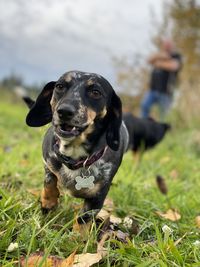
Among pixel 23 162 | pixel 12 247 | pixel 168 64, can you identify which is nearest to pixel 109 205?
pixel 12 247

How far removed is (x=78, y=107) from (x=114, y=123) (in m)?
0.48

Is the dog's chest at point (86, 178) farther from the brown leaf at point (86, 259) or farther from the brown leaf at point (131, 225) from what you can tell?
the brown leaf at point (86, 259)

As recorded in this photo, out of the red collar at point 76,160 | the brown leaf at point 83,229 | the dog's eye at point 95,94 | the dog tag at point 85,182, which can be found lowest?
the brown leaf at point 83,229

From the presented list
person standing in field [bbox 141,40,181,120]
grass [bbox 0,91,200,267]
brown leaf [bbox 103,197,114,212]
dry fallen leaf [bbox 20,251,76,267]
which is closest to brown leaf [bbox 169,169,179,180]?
grass [bbox 0,91,200,267]

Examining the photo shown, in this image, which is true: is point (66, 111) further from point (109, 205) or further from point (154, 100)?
point (154, 100)

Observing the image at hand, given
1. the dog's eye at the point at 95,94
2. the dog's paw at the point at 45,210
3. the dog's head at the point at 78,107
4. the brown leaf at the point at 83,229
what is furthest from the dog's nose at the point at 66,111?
the dog's paw at the point at 45,210

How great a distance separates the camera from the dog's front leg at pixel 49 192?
10.7 ft

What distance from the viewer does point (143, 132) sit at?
7.08 m

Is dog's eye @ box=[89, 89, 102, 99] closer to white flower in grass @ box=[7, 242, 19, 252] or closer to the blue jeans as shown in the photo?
white flower in grass @ box=[7, 242, 19, 252]

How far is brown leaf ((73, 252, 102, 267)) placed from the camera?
249cm

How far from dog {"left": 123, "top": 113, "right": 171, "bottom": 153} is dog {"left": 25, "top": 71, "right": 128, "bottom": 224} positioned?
11.9 ft

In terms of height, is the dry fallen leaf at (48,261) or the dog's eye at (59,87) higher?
the dog's eye at (59,87)

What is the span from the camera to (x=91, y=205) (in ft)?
10.2

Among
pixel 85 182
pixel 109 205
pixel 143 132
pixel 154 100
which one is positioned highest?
pixel 85 182
